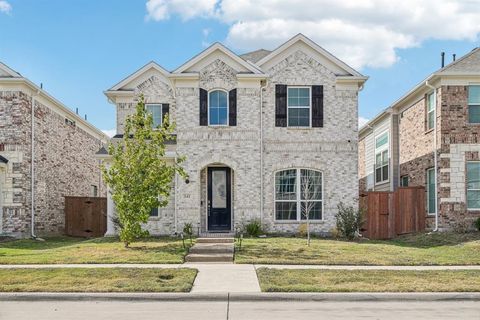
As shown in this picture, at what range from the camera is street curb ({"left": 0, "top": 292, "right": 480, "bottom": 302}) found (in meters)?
11.7

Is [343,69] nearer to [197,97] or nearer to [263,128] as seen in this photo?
[263,128]

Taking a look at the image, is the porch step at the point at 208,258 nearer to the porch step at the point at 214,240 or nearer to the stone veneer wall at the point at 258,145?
the porch step at the point at 214,240

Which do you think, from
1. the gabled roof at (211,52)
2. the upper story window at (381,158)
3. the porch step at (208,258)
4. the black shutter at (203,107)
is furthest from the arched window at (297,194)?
the upper story window at (381,158)

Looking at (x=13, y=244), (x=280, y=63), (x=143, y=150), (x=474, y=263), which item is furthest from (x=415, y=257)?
(x=13, y=244)

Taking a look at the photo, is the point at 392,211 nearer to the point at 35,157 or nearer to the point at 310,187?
the point at 310,187

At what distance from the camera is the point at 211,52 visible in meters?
23.9

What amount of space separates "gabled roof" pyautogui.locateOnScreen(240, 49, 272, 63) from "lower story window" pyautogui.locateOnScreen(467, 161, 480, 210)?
9.43m

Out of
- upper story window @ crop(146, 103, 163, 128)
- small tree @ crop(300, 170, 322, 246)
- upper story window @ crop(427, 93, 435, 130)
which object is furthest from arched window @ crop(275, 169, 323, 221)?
upper story window @ crop(146, 103, 163, 128)

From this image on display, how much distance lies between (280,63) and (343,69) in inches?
96.9

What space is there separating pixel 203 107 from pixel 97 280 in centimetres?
1173

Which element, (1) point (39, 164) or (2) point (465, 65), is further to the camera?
(1) point (39, 164)

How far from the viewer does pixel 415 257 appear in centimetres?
1697

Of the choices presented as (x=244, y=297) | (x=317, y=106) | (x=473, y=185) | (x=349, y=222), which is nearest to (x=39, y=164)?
(x=317, y=106)

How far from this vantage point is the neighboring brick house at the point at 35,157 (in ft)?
82.3
